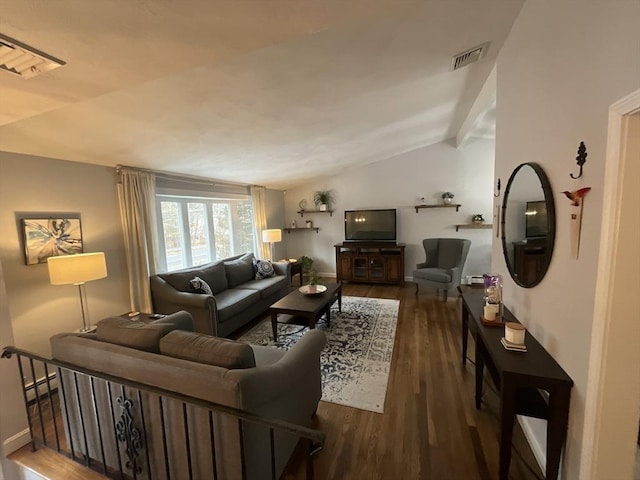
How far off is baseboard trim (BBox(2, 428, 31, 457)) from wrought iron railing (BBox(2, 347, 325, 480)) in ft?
0.21

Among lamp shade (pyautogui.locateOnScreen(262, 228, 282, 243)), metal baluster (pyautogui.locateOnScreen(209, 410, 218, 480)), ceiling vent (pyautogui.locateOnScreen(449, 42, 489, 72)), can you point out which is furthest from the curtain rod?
ceiling vent (pyautogui.locateOnScreen(449, 42, 489, 72))

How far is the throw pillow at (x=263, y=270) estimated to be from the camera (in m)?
4.66

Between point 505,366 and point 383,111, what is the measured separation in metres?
2.80

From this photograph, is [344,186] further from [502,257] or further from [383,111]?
[502,257]

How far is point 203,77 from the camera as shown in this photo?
185 centimetres

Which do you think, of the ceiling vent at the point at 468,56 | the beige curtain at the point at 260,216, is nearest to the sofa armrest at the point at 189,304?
the beige curtain at the point at 260,216

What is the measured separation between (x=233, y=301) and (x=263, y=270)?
3.98 feet

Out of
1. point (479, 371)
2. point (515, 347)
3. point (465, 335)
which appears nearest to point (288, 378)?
point (515, 347)

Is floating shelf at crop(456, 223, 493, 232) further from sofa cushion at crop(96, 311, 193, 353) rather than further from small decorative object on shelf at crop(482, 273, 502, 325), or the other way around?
sofa cushion at crop(96, 311, 193, 353)

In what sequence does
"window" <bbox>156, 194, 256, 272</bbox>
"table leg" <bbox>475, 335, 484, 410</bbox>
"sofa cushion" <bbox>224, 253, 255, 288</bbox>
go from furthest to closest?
1. "sofa cushion" <bbox>224, 253, 255, 288</bbox>
2. "window" <bbox>156, 194, 256, 272</bbox>
3. "table leg" <bbox>475, 335, 484, 410</bbox>

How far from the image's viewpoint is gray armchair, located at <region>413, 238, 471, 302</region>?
179 inches

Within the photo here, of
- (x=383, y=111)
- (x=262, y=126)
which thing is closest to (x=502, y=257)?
(x=383, y=111)

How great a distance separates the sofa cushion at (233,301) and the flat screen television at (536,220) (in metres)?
3.08

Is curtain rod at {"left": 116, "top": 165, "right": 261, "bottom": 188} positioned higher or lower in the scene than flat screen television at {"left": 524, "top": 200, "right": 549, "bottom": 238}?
higher
